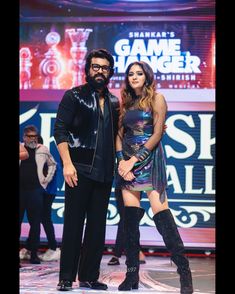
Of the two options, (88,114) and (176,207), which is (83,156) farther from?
(176,207)

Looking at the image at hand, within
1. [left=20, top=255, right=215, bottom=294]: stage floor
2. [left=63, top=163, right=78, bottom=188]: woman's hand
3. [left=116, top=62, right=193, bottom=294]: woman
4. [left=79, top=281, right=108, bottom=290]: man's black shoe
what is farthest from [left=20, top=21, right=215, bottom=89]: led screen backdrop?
[left=79, top=281, right=108, bottom=290]: man's black shoe

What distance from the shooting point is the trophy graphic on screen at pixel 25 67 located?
14.1 feet

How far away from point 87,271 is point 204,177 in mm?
1802

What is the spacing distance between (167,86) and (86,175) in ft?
5.94

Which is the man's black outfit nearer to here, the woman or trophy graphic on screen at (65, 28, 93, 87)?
the woman

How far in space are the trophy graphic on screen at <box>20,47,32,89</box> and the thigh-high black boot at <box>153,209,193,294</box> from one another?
7.26ft

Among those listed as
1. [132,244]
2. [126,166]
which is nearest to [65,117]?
[126,166]

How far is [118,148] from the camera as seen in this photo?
8.96ft

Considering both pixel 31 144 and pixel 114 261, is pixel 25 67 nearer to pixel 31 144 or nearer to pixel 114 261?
pixel 31 144

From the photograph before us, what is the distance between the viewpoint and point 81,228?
268 centimetres

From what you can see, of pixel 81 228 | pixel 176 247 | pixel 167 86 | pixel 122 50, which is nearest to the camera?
pixel 176 247

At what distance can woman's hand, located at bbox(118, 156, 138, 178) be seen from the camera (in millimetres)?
2617

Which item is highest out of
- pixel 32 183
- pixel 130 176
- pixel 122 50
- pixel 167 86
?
pixel 122 50

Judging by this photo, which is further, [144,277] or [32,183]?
[32,183]
